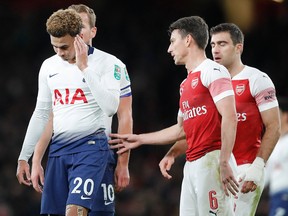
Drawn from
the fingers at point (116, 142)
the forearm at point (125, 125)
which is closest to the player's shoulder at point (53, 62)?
the forearm at point (125, 125)

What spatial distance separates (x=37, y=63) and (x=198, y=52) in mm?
13166

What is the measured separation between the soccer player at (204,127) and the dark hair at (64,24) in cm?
86

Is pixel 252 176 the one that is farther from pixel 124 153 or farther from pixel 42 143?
pixel 42 143

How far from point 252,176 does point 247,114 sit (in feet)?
2.37

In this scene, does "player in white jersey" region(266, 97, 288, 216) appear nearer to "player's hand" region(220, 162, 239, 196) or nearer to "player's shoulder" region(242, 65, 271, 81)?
"player's shoulder" region(242, 65, 271, 81)

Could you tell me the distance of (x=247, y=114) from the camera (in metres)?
8.29

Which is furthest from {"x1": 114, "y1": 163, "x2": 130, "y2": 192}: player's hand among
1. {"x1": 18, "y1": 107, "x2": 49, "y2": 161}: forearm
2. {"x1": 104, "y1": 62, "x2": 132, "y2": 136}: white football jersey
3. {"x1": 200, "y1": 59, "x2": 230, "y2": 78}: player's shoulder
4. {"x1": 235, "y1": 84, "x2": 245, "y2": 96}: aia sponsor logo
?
{"x1": 235, "y1": 84, "x2": 245, "y2": 96}: aia sponsor logo

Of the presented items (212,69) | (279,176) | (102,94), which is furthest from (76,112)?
(279,176)

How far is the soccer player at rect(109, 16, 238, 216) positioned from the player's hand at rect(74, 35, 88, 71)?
2.48 ft

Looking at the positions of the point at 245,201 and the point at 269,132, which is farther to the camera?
the point at 245,201

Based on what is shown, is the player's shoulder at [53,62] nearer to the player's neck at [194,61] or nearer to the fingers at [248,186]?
the player's neck at [194,61]

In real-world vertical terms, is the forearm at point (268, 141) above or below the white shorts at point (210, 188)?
above

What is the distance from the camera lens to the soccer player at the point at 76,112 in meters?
7.62

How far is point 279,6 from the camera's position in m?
22.2
